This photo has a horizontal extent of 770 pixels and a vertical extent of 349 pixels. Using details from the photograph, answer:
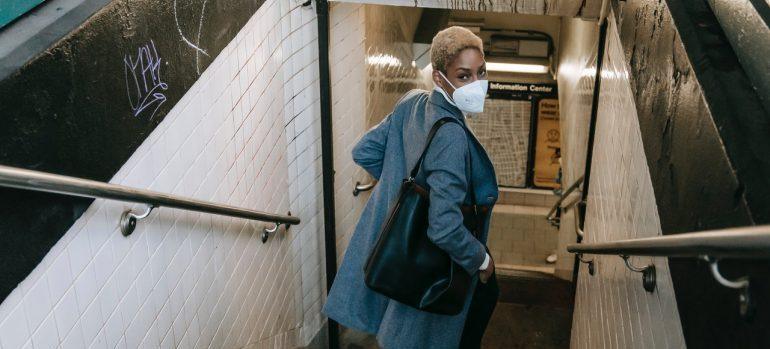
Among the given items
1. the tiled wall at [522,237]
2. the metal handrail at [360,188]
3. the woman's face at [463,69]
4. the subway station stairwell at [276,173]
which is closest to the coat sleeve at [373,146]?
the woman's face at [463,69]

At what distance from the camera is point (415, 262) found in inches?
89.9

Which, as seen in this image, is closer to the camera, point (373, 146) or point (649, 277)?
point (649, 277)

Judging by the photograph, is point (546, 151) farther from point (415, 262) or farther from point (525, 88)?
point (415, 262)

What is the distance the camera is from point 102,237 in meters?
1.83

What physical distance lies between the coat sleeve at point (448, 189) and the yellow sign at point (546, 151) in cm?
874

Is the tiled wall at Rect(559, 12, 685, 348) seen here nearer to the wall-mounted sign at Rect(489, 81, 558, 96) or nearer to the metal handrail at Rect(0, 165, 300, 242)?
the metal handrail at Rect(0, 165, 300, 242)

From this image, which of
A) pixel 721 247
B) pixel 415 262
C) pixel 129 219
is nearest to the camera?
pixel 721 247

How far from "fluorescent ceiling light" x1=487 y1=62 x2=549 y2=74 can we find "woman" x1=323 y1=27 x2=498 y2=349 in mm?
8162

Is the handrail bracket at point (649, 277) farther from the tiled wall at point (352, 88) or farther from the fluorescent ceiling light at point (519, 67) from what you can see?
the fluorescent ceiling light at point (519, 67)

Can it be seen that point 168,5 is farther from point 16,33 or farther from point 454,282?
point 454,282

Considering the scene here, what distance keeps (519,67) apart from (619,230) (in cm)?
844

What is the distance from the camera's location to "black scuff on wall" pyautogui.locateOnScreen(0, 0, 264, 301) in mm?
1450

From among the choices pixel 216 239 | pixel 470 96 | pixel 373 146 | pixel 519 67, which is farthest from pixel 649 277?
pixel 519 67

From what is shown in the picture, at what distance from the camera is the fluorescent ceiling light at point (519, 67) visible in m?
10.4
